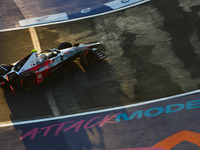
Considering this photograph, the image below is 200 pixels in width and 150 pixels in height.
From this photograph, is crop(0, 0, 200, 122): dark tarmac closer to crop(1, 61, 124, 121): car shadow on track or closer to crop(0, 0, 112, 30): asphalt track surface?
crop(1, 61, 124, 121): car shadow on track

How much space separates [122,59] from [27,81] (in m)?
5.34

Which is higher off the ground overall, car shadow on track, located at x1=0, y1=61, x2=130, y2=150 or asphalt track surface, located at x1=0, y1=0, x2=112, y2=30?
asphalt track surface, located at x1=0, y1=0, x2=112, y2=30

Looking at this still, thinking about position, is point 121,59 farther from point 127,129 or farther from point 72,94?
point 127,129

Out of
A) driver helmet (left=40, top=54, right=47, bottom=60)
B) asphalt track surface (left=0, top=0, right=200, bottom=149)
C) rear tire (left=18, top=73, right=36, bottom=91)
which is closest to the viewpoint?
asphalt track surface (left=0, top=0, right=200, bottom=149)

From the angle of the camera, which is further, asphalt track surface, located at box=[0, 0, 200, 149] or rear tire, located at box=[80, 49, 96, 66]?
rear tire, located at box=[80, 49, 96, 66]

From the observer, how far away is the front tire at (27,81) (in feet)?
40.7

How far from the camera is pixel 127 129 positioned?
10.5 m

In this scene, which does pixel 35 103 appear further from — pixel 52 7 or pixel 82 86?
pixel 52 7

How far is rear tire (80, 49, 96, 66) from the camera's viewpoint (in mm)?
14100

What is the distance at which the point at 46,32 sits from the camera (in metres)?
18.5

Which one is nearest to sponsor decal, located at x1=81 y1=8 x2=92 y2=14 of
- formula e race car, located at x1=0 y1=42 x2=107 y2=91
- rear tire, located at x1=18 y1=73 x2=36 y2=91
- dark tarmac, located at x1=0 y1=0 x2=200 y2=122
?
dark tarmac, located at x1=0 y1=0 x2=200 y2=122

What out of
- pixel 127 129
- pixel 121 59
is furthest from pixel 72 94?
pixel 121 59

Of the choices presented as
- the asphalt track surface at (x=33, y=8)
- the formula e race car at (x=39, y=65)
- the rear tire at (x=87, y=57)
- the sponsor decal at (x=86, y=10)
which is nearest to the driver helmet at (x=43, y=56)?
the formula e race car at (x=39, y=65)

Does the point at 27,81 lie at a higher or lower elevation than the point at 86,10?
lower
